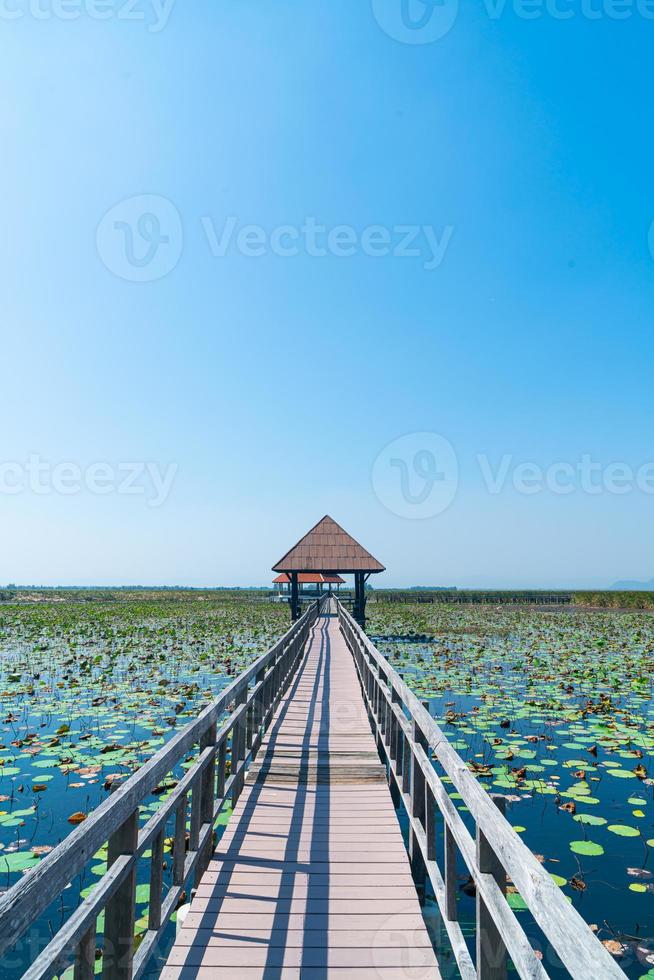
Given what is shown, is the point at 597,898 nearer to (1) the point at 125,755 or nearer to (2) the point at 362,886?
(2) the point at 362,886

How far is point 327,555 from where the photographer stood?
19.6m

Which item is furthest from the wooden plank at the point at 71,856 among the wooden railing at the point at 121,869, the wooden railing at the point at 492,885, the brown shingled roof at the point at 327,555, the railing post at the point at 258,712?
the brown shingled roof at the point at 327,555

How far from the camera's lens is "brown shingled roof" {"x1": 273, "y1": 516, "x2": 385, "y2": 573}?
1892 cm

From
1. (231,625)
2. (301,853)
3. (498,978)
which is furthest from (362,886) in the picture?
(231,625)

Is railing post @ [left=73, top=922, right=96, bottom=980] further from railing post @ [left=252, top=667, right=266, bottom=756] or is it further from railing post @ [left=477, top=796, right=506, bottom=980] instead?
railing post @ [left=252, top=667, right=266, bottom=756]

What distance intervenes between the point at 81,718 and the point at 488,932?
9.15 meters

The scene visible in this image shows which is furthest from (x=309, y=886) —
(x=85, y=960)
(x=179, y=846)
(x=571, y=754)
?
(x=571, y=754)

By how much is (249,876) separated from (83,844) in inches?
92.8

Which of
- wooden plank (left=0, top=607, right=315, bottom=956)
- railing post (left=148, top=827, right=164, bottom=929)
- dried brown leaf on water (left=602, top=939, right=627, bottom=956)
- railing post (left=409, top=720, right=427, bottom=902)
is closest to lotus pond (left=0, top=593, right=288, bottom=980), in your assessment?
railing post (left=148, top=827, right=164, bottom=929)

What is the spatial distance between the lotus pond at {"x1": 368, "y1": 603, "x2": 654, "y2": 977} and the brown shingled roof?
310 cm

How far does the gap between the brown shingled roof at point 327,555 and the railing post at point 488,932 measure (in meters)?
16.6

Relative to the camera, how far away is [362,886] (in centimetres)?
351

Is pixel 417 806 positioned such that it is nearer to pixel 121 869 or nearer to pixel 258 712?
pixel 121 869

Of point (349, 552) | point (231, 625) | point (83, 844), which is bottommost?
point (231, 625)
